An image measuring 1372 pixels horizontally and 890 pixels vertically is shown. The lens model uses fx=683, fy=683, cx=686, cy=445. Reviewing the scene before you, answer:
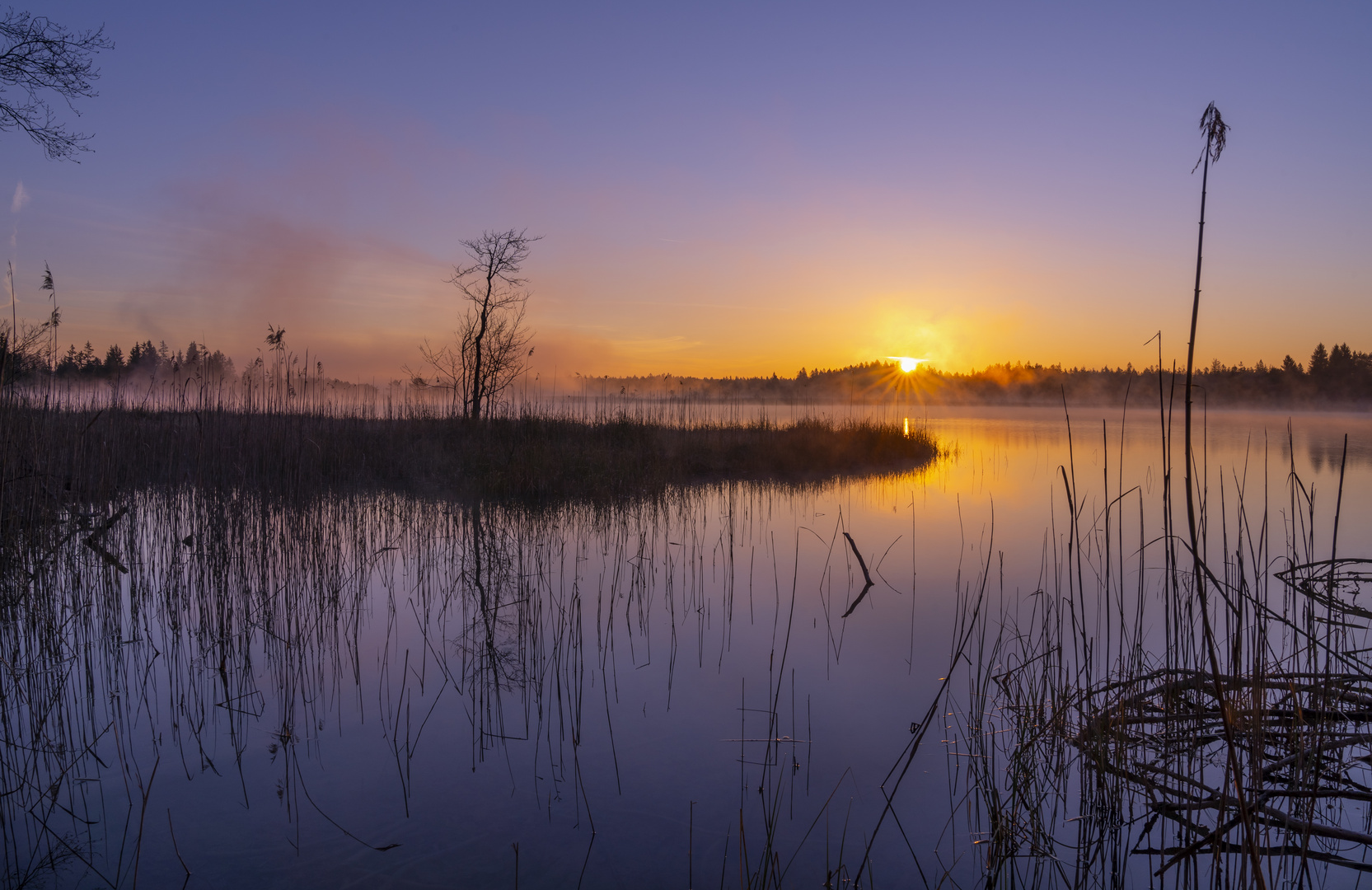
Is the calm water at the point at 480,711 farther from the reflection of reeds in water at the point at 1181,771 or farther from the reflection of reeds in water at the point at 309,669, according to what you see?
the reflection of reeds in water at the point at 1181,771

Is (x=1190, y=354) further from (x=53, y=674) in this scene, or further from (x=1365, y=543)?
(x=1365, y=543)

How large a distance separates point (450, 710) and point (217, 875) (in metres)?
1.14

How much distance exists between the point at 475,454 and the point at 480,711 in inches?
341

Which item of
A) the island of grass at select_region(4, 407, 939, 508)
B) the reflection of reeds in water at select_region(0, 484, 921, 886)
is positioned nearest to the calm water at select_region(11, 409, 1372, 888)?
the reflection of reeds in water at select_region(0, 484, 921, 886)

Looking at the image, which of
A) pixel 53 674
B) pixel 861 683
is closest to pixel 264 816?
pixel 53 674

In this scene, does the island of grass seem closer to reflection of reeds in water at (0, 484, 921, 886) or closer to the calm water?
reflection of reeds in water at (0, 484, 921, 886)

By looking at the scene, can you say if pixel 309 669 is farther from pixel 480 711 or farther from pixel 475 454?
pixel 475 454

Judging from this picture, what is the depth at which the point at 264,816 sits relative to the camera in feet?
7.61

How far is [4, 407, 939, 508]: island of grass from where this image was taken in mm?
5673

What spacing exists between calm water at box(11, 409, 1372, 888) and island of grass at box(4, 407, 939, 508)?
73 centimetres

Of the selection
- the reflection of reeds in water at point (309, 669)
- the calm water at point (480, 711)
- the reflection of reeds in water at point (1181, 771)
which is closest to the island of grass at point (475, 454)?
the reflection of reeds in water at point (309, 669)

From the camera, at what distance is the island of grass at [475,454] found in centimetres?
567

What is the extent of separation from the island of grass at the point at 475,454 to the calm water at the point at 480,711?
2.38 feet

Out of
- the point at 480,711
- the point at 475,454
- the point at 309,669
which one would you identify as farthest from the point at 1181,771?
the point at 475,454
